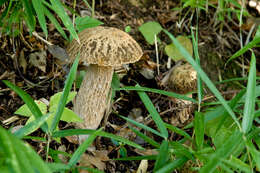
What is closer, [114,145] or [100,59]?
[100,59]

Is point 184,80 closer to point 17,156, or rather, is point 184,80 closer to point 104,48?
point 104,48

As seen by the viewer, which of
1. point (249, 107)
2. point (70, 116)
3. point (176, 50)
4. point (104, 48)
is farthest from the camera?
point (176, 50)

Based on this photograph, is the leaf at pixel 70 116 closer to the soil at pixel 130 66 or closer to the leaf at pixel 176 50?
the soil at pixel 130 66

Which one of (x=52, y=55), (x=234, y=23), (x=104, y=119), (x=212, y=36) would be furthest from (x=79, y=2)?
(x=234, y=23)

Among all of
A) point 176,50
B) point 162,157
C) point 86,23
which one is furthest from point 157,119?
point 176,50

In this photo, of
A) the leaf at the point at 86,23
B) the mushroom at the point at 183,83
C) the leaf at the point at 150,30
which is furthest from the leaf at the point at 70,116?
the leaf at the point at 150,30

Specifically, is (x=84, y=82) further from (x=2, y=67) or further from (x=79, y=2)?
(x=79, y=2)

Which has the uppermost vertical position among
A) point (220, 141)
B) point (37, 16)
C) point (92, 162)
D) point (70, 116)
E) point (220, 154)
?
point (37, 16)

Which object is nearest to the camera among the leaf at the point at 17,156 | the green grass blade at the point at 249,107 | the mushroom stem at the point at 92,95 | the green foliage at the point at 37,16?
the leaf at the point at 17,156
